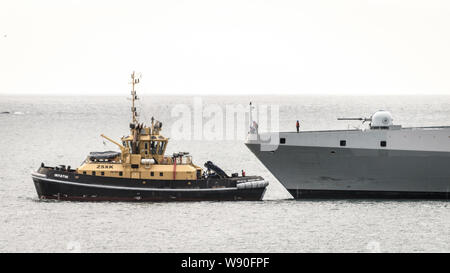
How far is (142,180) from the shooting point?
52812mm

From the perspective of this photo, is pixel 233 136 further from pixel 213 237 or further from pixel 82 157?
pixel 213 237

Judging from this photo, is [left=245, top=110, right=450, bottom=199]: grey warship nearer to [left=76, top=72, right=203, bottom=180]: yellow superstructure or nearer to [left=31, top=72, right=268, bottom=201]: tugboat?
[left=31, top=72, right=268, bottom=201]: tugboat

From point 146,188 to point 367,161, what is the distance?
540 inches

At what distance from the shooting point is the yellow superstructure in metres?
52.9

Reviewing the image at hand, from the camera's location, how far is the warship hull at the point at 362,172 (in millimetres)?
52938

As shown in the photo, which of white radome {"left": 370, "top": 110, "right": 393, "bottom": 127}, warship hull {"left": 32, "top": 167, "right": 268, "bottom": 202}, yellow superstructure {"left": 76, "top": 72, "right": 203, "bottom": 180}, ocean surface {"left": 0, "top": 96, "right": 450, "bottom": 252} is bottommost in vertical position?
ocean surface {"left": 0, "top": 96, "right": 450, "bottom": 252}

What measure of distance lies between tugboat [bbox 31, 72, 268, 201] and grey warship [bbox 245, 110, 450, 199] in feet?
9.19

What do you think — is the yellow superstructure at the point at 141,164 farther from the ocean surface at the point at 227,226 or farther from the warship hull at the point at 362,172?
the warship hull at the point at 362,172

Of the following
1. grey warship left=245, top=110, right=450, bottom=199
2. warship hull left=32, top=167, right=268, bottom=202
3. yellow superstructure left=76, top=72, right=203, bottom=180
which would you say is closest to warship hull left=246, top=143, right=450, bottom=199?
grey warship left=245, top=110, right=450, bottom=199

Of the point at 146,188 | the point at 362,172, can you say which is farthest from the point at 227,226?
the point at 362,172

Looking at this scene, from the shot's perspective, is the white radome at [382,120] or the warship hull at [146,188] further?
the white radome at [382,120]

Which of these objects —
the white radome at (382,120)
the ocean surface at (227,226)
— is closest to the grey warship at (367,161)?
the white radome at (382,120)

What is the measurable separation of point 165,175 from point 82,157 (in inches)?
1588

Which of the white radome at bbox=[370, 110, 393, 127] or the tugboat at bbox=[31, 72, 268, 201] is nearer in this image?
the tugboat at bbox=[31, 72, 268, 201]
